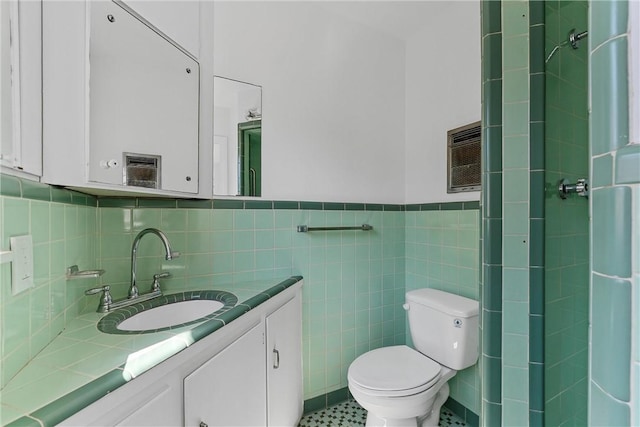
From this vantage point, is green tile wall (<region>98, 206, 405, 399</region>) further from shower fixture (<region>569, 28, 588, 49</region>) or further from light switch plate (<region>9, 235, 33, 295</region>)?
shower fixture (<region>569, 28, 588, 49</region>)

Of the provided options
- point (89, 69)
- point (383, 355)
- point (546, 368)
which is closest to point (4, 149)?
point (89, 69)

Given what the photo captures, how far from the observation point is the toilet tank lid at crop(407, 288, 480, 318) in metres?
1.44

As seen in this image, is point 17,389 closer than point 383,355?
Yes

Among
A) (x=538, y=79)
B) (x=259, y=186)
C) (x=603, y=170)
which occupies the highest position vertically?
(x=538, y=79)

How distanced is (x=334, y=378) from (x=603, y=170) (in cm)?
186

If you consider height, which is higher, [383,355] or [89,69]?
[89,69]

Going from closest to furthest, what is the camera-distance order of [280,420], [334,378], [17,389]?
[17,389] < [280,420] < [334,378]

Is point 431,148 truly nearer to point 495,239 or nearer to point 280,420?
point 495,239

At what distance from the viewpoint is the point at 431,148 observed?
1917 mm

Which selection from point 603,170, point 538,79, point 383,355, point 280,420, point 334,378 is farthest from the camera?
point 334,378

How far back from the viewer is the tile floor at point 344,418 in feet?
5.35

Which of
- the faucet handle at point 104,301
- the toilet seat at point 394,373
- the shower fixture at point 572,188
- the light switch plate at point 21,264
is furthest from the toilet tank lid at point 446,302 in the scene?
the light switch plate at point 21,264

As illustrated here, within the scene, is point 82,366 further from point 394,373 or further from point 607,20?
point 394,373

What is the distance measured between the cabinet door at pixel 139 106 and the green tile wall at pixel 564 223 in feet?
4.39
